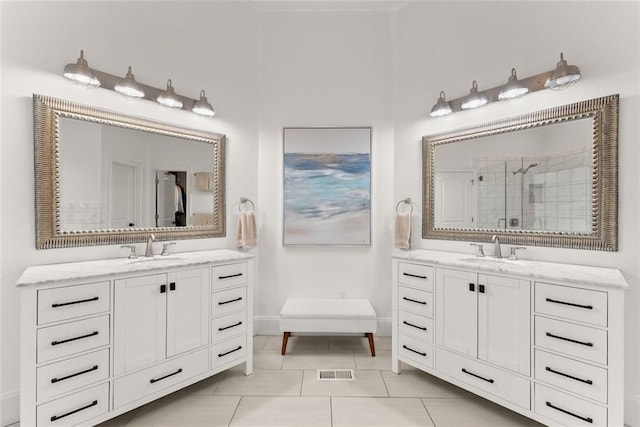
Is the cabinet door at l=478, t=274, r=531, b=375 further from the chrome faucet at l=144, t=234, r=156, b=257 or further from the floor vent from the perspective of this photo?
the chrome faucet at l=144, t=234, r=156, b=257

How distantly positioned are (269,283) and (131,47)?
236 cm

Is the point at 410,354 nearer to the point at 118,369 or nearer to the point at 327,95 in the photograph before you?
the point at 118,369

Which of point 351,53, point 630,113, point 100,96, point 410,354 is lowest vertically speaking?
point 410,354

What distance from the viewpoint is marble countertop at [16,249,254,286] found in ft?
5.10

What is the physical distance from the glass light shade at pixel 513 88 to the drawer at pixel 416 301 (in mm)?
1542

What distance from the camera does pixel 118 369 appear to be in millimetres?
1746

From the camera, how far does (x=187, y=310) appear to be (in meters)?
2.04

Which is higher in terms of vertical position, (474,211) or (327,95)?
(327,95)

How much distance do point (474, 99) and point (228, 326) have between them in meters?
2.59

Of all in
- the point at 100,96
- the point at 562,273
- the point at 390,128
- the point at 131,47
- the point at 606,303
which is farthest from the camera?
the point at 390,128

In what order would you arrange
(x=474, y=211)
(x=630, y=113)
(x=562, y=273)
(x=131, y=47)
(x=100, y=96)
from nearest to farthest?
(x=562, y=273)
(x=630, y=113)
(x=100, y=96)
(x=131, y=47)
(x=474, y=211)

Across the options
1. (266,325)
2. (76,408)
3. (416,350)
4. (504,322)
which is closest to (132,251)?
(76,408)

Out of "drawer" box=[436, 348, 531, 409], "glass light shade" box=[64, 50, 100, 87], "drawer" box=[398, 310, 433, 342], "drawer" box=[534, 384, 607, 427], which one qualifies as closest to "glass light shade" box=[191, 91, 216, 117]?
"glass light shade" box=[64, 50, 100, 87]

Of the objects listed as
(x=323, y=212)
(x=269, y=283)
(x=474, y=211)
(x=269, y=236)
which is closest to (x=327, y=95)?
(x=323, y=212)
